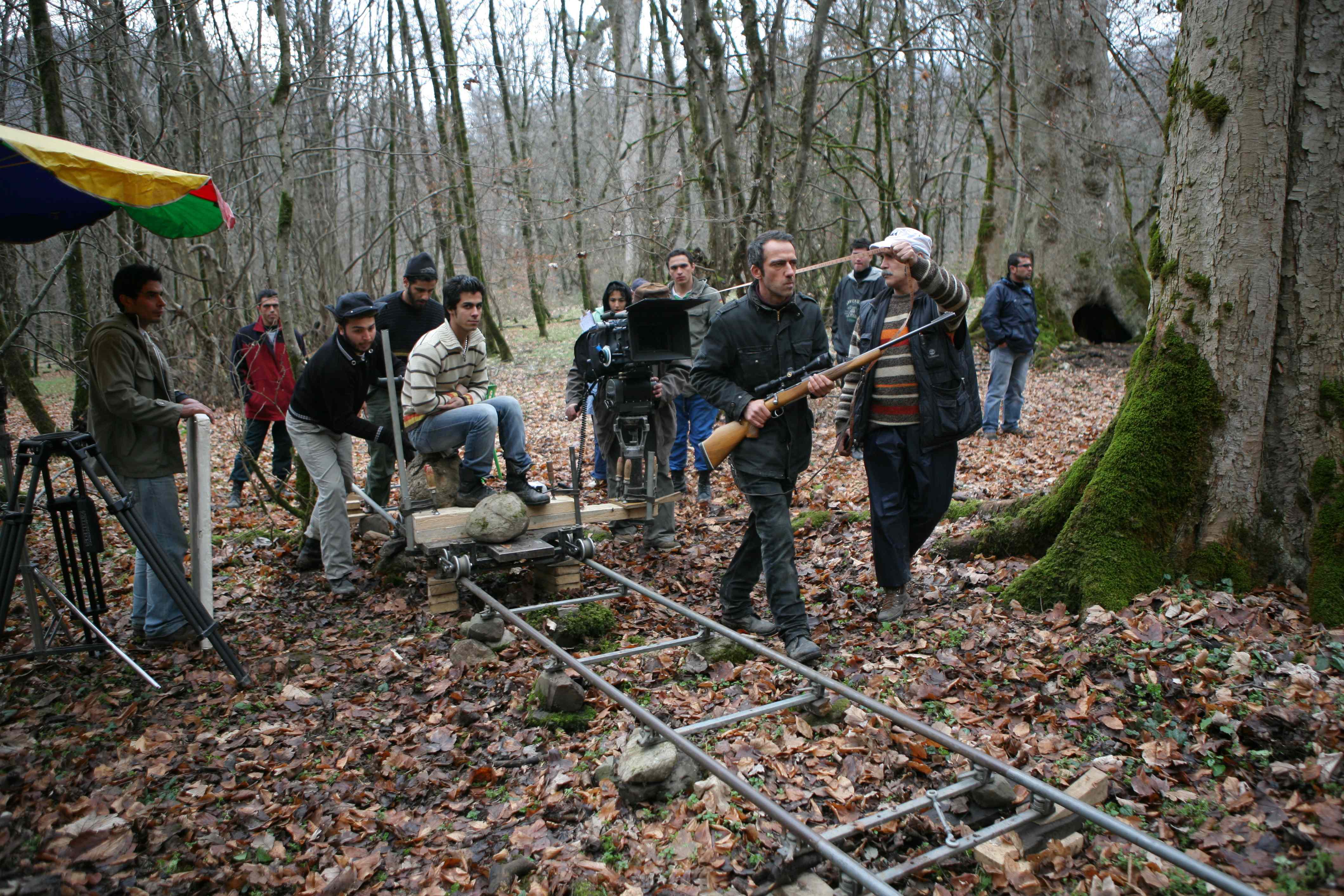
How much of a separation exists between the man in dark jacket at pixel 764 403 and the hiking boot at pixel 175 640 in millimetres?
3562

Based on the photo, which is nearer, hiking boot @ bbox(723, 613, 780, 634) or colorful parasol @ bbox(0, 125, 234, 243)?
colorful parasol @ bbox(0, 125, 234, 243)

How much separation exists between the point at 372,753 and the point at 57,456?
106 inches

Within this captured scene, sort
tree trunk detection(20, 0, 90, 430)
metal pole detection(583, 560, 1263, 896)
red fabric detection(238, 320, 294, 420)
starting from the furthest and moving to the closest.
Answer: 1. red fabric detection(238, 320, 294, 420)
2. tree trunk detection(20, 0, 90, 430)
3. metal pole detection(583, 560, 1263, 896)

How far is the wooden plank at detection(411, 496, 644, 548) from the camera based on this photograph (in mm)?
6270

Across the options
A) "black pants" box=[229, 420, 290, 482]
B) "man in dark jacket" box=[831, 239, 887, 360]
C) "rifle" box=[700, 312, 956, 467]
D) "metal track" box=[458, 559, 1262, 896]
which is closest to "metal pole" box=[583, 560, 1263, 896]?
"metal track" box=[458, 559, 1262, 896]

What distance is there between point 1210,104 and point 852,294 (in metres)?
4.86

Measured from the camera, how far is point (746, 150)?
52.3 feet

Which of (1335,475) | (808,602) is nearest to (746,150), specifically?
(808,602)

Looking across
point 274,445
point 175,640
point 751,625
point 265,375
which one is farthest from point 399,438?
point 265,375

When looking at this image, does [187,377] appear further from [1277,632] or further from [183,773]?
[1277,632]

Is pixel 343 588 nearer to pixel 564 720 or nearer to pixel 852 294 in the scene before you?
pixel 564 720

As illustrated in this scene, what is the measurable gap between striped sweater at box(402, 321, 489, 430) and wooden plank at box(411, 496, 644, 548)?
2.55 ft

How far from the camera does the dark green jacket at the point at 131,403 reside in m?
5.24

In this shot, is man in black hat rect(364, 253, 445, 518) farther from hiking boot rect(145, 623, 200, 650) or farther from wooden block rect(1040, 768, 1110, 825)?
wooden block rect(1040, 768, 1110, 825)
